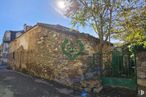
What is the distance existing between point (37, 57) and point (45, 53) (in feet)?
4.50

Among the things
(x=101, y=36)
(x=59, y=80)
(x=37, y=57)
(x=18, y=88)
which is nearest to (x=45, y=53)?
(x=37, y=57)

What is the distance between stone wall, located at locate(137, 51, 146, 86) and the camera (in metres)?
8.94

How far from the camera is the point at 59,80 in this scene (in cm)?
1304

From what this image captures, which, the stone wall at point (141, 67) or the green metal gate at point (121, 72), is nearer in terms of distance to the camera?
the stone wall at point (141, 67)

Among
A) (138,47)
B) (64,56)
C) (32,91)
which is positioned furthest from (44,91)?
(138,47)

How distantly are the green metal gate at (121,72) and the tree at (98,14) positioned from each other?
2.51ft

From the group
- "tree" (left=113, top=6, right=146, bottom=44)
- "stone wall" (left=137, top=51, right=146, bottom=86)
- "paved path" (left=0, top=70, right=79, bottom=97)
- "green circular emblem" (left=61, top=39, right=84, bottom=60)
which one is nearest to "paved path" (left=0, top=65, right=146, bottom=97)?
"paved path" (left=0, top=70, right=79, bottom=97)

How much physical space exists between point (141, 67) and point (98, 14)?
388 cm

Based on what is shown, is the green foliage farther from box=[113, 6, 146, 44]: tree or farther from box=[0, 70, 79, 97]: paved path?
box=[0, 70, 79, 97]: paved path

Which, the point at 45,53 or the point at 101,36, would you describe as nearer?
the point at 101,36

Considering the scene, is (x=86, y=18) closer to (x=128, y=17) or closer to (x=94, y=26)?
(x=94, y=26)

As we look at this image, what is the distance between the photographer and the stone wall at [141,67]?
8.94m

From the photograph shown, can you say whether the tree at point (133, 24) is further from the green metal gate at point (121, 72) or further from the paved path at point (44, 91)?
the paved path at point (44, 91)

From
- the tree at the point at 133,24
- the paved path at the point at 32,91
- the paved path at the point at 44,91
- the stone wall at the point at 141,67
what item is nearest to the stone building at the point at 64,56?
the paved path at the point at 44,91
